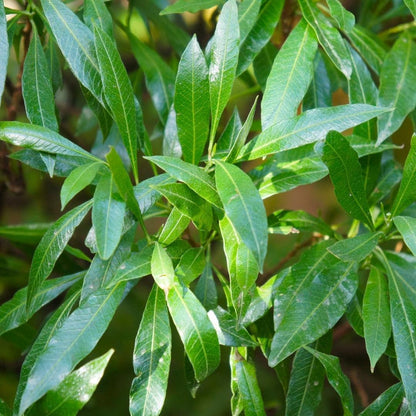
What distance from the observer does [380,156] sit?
872 millimetres

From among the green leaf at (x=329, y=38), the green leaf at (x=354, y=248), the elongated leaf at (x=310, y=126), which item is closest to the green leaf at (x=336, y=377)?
the green leaf at (x=354, y=248)

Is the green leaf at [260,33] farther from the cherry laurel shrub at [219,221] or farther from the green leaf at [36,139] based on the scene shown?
the green leaf at [36,139]

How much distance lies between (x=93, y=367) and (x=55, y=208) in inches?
49.2

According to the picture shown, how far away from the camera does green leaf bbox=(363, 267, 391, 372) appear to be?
693 mm

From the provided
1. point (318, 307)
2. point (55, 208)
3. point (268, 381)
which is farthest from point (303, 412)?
Answer: point (55, 208)

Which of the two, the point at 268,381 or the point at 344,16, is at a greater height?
the point at 344,16

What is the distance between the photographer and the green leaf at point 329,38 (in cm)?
77

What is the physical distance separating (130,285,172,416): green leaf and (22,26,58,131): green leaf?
10.1 inches

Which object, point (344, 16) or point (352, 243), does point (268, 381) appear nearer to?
point (352, 243)

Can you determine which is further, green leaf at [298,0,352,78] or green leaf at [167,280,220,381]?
green leaf at [298,0,352,78]

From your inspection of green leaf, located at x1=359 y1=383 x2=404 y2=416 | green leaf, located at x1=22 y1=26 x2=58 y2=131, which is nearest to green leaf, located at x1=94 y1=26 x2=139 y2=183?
green leaf, located at x1=22 y1=26 x2=58 y2=131

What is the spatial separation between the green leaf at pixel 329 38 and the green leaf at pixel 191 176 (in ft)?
0.76

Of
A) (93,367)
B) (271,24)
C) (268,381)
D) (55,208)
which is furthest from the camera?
(55,208)

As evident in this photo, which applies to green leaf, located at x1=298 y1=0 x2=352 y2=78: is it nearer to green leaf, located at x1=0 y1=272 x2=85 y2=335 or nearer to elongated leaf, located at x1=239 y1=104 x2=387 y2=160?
elongated leaf, located at x1=239 y1=104 x2=387 y2=160
